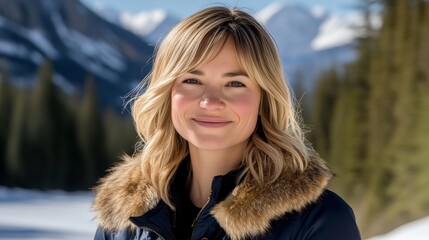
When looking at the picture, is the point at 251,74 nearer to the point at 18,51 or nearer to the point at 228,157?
the point at 228,157

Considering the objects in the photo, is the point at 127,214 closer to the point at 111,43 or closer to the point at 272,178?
the point at 272,178

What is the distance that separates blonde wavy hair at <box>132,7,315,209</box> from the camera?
1704 mm

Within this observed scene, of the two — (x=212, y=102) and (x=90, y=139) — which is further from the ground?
(x=90, y=139)

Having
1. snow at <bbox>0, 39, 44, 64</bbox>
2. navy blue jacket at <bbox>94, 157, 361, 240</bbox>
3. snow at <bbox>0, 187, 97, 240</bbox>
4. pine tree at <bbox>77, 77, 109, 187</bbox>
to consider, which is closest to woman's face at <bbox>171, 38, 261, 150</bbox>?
navy blue jacket at <bbox>94, 157, 361, 240</bbox>

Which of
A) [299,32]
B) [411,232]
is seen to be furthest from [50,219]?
[299,32]

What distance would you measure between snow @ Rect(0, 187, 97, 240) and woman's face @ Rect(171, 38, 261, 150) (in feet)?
22.4

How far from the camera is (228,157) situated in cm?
184

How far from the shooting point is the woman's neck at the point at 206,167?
72.4 inches

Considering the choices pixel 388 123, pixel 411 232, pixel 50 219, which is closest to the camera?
pixel 411 232

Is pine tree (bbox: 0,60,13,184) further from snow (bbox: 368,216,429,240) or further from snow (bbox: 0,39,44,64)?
snow (bbox: 368,216,429,240)

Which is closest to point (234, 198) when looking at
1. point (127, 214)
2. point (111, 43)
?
point (127, 214)

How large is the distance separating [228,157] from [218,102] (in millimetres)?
174

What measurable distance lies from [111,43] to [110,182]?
2679cm

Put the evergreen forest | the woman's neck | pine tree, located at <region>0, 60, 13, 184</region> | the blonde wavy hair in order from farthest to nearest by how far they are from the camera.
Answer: pine tree, located at <region>0, 60, 13, 184</region> → the evergreen forest → the woman's neck → the blonde wavy hair
